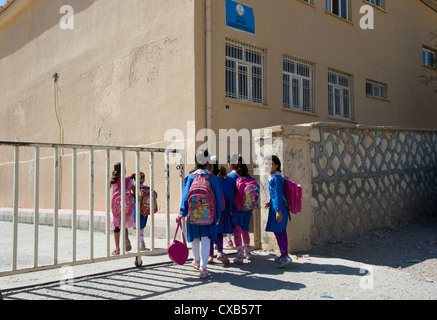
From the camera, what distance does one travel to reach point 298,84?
1177cm

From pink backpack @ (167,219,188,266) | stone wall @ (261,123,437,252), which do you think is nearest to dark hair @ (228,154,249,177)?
stone wall @ (261,123,437,252)

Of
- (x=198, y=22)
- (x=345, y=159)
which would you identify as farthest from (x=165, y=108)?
(x=345, y=159)

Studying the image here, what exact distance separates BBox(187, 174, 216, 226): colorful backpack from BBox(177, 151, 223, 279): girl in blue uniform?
0.29 ft

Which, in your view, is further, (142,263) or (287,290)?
(142,263)

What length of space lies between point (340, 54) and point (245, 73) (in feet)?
14.0

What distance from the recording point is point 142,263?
6.27m

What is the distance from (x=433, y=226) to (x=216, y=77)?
592 centimetres

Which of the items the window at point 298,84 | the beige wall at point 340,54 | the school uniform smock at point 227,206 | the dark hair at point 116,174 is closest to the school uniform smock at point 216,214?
the school uniform smock at point 227,206

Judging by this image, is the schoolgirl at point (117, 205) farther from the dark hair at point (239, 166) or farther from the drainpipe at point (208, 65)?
the drainpipe at point (208, 65)

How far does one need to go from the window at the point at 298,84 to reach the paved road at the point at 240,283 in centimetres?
611

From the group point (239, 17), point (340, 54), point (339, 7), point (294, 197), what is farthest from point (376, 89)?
point (294, 197)
